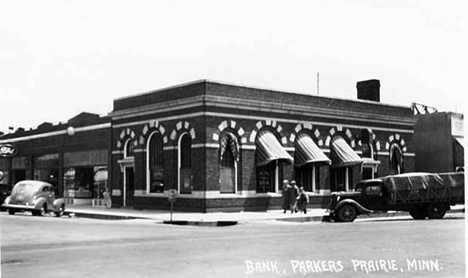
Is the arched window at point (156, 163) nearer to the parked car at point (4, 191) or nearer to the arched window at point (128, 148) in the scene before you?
the arched window at point (128, 148)

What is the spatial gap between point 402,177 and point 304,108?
7.98 metres

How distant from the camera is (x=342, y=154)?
102 ft

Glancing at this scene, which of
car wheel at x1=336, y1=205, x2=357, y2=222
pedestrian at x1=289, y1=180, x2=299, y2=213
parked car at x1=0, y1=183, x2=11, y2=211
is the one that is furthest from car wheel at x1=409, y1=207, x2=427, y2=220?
parked car at x1=0, y1=183, x2=11, y2=211

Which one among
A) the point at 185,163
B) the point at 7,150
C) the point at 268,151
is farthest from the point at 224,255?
the point at 268,151

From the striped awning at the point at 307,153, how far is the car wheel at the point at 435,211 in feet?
23.0

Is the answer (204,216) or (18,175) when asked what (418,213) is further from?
(18,175)

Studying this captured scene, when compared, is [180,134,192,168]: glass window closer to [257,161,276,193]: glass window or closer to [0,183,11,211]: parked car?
[257,161,276,193]: glass window

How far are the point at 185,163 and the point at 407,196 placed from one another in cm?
1009

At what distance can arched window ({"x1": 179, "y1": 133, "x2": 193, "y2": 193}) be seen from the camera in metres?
27.6

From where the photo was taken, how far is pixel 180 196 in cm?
2767

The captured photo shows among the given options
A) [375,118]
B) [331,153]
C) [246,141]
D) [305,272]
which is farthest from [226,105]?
[305,272]

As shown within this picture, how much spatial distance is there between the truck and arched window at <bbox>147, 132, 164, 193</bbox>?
930 centimetres

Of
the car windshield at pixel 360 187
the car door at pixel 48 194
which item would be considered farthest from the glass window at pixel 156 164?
the car door at pixel 48 194

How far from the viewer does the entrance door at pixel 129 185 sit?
3095 cm
